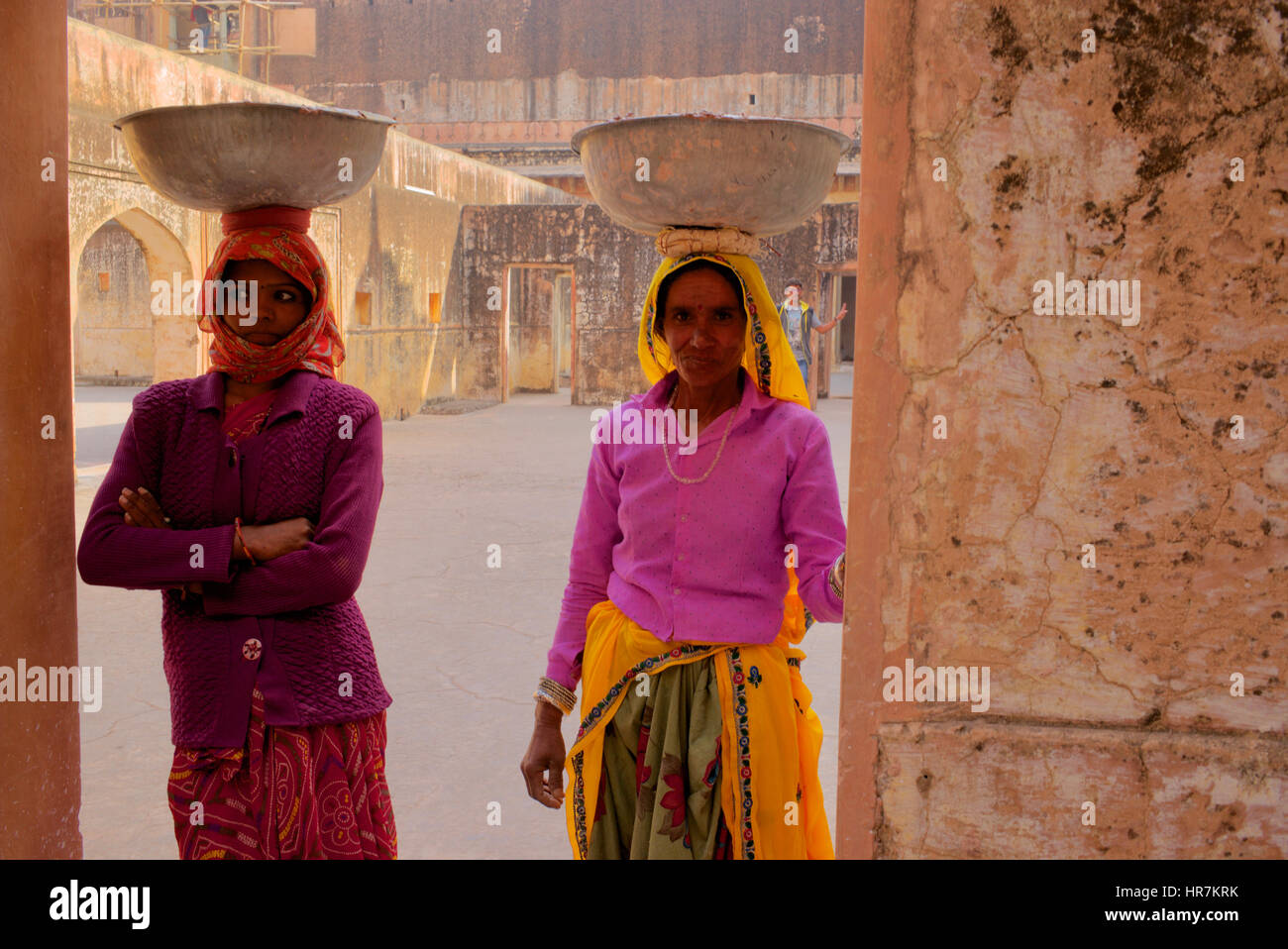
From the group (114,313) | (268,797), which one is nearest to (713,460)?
(268,797)

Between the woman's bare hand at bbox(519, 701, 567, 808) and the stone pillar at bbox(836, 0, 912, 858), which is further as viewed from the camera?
the woman's bare hand at bbox(519, 701, 567, 808)

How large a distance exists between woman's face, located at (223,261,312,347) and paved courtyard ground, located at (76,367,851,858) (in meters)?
1.47

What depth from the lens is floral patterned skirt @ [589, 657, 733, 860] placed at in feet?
5.84

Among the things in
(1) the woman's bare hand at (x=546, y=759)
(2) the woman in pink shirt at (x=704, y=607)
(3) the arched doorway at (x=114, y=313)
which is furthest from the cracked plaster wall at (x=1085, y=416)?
(3) the arched doorway at (x=114, y=313)

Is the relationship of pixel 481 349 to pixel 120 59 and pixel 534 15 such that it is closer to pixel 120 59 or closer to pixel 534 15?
pixel 120 59

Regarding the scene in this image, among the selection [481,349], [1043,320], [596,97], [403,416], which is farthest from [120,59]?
[596,97]

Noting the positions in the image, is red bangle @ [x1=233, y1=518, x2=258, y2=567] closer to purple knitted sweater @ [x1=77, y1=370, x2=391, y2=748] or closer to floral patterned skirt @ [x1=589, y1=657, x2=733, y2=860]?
purple knitted sweater @ [x1=77, y1=370, x2=391, y2=748]

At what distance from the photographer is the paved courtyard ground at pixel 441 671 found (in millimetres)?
2984

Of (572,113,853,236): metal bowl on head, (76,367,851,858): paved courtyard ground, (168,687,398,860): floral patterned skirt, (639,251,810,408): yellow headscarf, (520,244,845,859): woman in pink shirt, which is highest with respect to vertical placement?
(572,113,853,236): metal bowl on head

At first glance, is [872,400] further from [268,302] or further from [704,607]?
[268,302]

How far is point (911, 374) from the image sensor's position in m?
1.37

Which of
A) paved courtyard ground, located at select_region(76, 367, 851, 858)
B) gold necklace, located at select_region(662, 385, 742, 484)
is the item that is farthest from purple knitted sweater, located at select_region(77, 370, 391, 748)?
paved courtyard ground, located at select_region(76, 367, 851, 858)

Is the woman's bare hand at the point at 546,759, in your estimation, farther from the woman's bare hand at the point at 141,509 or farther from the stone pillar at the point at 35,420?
the stone pillar at the point at 35,420
